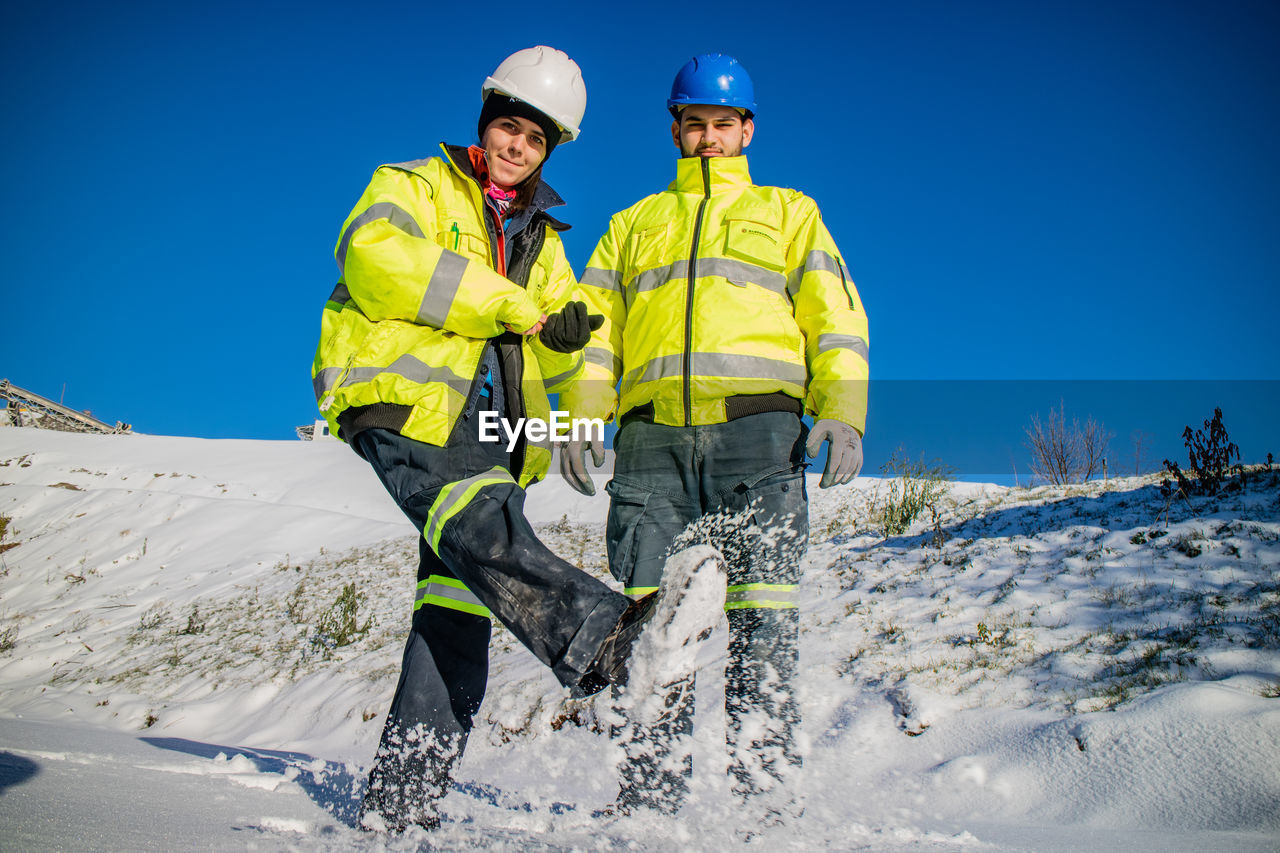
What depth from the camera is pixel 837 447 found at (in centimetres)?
228

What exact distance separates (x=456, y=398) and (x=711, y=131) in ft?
4.88

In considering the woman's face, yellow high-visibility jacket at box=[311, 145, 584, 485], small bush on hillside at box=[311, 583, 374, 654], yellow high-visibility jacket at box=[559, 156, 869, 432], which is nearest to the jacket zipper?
yellow high-visibility jacket at box=[559, 156, 869, 432]

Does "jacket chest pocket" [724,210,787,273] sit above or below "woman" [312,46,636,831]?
above

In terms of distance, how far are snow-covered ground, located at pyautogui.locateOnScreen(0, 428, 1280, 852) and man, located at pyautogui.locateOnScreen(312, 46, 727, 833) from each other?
1.07 feet

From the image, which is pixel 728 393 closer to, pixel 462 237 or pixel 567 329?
pixel 567 329

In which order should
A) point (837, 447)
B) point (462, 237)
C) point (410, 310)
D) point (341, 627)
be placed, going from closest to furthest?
point (410, 310) → point (462, 237) → point (837, 447) → point (341, 627)

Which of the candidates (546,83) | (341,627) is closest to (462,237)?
(546,83)

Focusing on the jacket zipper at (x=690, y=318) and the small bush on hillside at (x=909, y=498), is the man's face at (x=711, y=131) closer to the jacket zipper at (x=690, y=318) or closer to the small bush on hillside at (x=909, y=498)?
the jacket zipper at (x=690, y=318)

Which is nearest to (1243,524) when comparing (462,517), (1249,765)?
(1249,765)

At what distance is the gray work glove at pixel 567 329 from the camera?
2023 millimetres

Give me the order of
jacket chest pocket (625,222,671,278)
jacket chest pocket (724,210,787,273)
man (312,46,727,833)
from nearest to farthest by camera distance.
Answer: man (312,46,727,833) < jacket chest pocket (724,210,787,273) < jacket chest pocket (625,222,671,278)

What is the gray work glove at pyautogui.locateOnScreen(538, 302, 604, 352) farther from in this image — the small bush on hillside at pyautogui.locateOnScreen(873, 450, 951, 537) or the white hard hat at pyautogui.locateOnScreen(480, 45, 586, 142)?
the small bush on hillside at pyautogui.locateOnScreen(873, 450, 951, 537)

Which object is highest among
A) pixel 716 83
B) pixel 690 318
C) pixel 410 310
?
pixel 716 83

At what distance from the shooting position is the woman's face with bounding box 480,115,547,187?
2312mm
